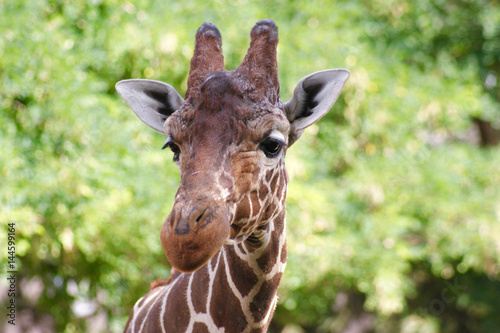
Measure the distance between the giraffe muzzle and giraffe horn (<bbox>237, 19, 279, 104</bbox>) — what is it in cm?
73

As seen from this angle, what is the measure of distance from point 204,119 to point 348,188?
8.06 m

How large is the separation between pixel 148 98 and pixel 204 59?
443 millimetres

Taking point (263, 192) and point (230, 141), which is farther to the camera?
point (263, 192)

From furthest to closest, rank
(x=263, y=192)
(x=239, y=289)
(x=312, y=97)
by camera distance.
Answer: (x=312, y=97) < (x=239, y=289) < (x=263, y=192)

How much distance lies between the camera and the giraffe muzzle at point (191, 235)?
2078mm

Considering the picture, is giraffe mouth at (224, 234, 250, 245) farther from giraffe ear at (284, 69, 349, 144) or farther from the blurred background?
the blurred background

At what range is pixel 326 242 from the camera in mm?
9297

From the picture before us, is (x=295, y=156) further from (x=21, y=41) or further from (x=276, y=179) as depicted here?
(x=276, y=179)

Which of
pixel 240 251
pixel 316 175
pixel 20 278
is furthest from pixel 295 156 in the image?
pixel 240 251

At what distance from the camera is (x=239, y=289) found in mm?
2775

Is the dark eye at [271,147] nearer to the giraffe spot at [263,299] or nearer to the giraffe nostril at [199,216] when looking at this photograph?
the giraffe nostril at [199,216]

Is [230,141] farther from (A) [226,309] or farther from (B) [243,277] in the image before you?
(A) [226,309]

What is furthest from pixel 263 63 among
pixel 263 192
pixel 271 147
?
pixel 263 192

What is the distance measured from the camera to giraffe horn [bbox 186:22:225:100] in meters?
2.62
